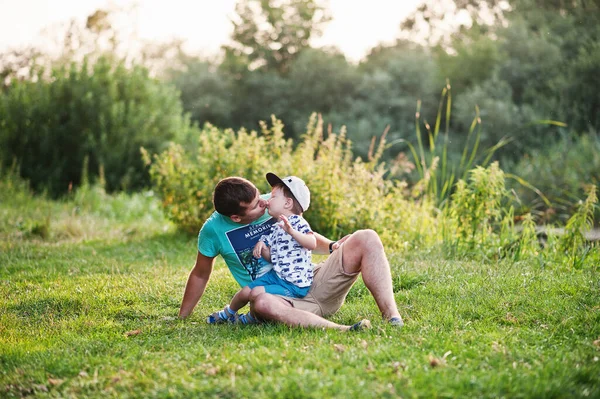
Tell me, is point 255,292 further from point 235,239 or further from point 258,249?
point 235,239

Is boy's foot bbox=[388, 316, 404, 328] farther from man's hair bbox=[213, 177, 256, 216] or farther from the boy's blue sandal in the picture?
man's hair bbox=[213, 177, 256, 216]

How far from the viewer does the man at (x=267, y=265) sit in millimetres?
4300

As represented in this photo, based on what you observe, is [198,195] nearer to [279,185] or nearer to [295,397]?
[279,185]

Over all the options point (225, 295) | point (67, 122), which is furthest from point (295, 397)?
point (67, 122)

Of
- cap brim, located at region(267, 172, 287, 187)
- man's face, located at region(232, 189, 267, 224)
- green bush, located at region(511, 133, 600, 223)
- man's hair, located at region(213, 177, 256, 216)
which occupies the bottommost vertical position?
green bush, located at region(511, 133, 600, 223)

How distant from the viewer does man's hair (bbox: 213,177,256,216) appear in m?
4.43

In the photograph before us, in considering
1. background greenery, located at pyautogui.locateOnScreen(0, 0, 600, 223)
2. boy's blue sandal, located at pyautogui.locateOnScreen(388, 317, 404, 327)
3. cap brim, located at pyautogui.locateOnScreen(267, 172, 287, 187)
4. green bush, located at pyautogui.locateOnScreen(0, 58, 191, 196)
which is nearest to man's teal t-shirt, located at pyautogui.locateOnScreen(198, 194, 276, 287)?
cap brim, located at pyautogui.locateOnScreen(267, 172, 287, 187)

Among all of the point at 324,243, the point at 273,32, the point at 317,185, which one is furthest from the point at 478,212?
the point at 273,32

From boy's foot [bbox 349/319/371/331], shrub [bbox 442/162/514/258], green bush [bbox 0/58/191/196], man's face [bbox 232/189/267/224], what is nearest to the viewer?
boy's foot [bbox 349/319/371/331]

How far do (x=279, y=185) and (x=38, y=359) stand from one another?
1831 millimetres

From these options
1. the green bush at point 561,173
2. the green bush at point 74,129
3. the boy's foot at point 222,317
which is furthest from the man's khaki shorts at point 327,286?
the green bush at point 74,129

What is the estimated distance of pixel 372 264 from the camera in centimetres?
428

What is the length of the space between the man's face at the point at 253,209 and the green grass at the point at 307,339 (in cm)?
75

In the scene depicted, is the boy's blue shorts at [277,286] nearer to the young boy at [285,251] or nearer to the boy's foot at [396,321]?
the young boy at [285,251]
